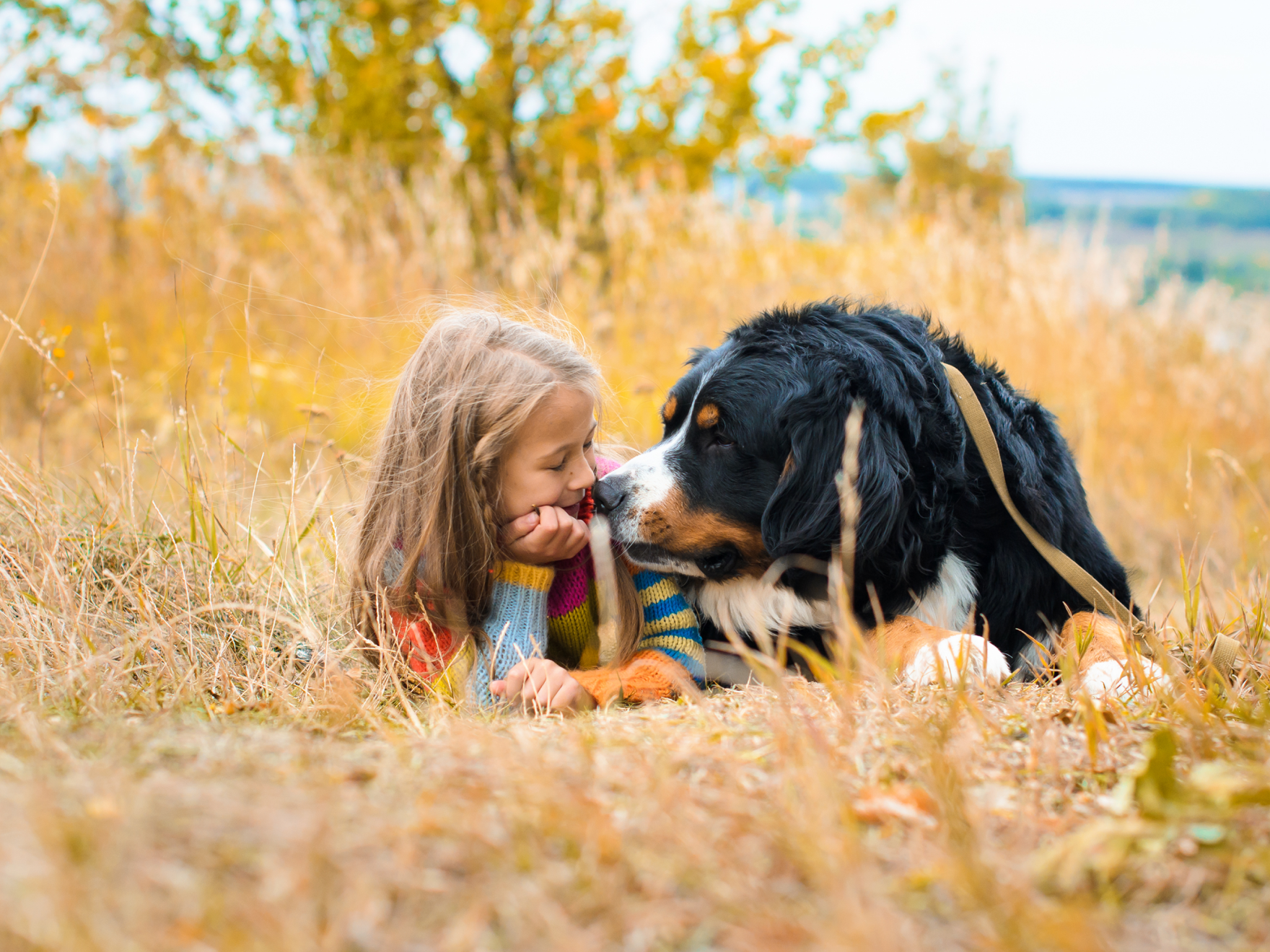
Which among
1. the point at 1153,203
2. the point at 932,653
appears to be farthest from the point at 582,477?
the point at 1153,203

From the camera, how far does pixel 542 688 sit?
6.71 feet

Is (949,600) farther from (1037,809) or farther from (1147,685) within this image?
(1037,809)

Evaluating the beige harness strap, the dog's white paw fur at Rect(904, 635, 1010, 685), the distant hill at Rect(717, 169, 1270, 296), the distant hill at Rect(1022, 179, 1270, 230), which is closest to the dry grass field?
the dog's white paw fur at Rect(904, 635, 1010, 685)

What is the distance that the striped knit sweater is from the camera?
86.3 inches

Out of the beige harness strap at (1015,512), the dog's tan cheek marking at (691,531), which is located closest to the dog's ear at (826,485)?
the dog's tan cheek marking at (691,531)

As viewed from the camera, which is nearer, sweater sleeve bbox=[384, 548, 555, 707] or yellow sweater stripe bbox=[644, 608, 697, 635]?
sweater sleeve bbox=[384, 548, 555, 707]

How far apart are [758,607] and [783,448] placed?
0.44 metres

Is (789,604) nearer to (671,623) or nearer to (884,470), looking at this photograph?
(671,623)

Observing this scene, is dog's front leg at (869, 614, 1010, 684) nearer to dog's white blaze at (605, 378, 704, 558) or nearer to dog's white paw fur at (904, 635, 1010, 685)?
dog's white paw fur at (904, 635, 1010, 685)

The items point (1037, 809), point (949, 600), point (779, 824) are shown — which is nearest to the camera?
point (779, 824)

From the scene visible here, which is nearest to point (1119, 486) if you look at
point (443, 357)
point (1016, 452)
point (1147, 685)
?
point (1016, 452)

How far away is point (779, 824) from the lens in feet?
3.64

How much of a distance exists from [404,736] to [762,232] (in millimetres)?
5500

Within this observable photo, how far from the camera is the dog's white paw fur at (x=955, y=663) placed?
191cm
